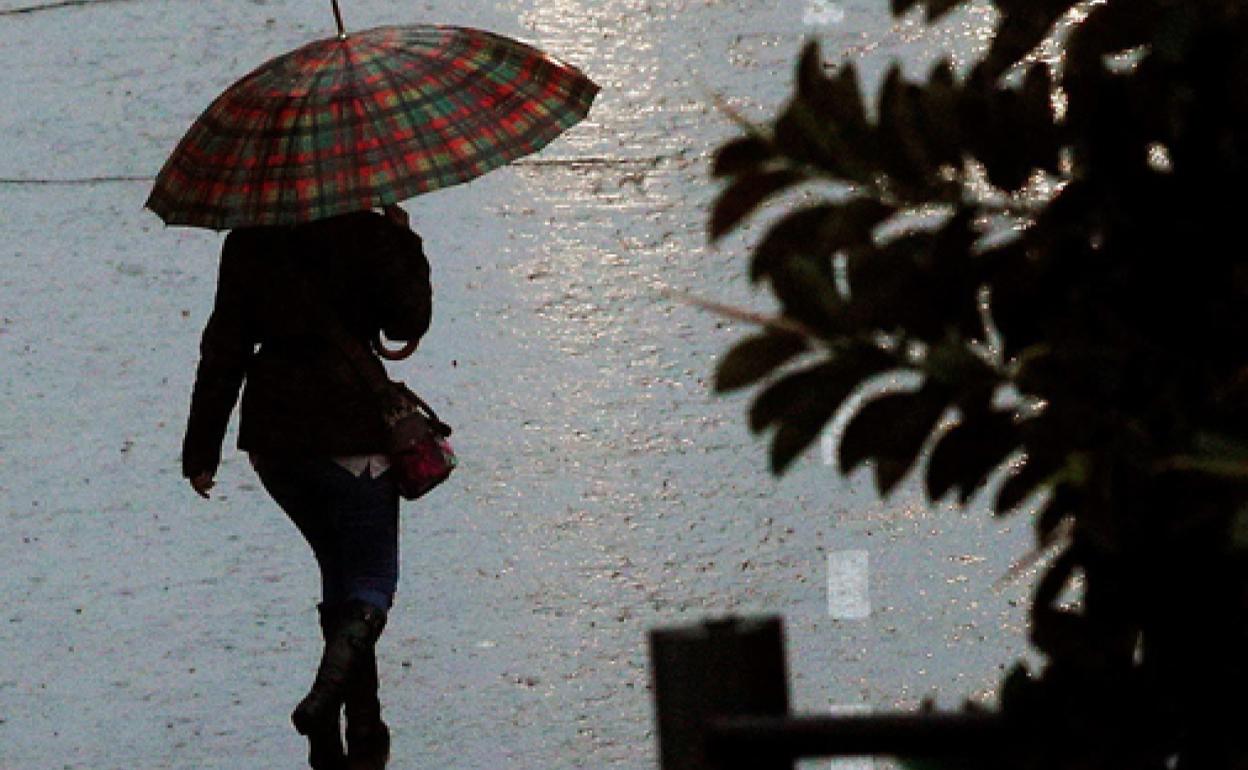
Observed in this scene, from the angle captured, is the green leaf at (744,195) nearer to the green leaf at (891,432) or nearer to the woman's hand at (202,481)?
the green leaf at (891,432)

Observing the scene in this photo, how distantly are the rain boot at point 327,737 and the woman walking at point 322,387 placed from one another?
0.04 feet

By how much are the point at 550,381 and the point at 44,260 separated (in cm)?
197

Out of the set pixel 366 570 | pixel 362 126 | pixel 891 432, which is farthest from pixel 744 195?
pixel 366 570

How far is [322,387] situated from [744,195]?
364cm

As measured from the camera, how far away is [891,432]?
2.83 m

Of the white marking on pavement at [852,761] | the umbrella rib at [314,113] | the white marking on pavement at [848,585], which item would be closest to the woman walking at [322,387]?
the umbrella rib at [314,113]

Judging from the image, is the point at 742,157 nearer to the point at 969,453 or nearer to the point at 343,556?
the point at 969,453

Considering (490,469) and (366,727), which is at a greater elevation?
(490,469)

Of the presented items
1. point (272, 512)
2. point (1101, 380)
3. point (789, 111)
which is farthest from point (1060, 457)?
point (272, 512)

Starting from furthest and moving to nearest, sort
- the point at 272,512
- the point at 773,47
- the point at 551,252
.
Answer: the point at 773,47, the point at 551,252, the point at 272,512

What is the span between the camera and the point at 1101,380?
2754 millimetres

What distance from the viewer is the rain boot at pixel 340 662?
6566 millimetres

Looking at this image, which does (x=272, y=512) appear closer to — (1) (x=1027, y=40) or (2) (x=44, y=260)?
(2) (x=44, y=260)

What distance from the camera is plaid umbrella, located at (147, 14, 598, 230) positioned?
623 centimetres
